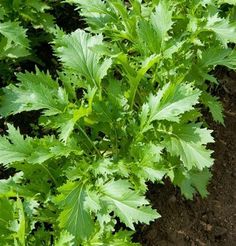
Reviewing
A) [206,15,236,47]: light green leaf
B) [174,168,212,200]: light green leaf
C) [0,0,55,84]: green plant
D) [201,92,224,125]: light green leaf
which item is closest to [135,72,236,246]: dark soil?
[174,168,212,200]: light green leaf

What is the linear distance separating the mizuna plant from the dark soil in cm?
31

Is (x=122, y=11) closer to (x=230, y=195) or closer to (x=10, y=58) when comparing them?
(x=10, y=58)

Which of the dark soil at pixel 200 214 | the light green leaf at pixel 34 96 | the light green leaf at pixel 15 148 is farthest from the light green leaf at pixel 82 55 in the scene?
the dark soil at pixel 200 214

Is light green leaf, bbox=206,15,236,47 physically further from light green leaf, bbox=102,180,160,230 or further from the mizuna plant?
light green leaf, bbox=102,180,160,230

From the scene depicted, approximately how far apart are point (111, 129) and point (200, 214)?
970mm

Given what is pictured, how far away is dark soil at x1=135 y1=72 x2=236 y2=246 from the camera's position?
3357 mm

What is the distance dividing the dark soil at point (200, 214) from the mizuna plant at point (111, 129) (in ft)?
1.03

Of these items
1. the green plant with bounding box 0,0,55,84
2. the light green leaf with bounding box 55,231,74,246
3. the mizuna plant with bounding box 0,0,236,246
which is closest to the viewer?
the light green leaf with bounding box 55,231,74,246

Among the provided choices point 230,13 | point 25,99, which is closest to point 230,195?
point 230,13

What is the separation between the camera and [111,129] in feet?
9.98

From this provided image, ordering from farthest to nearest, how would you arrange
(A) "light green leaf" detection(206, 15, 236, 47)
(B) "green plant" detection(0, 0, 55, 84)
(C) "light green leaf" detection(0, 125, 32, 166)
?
(B) "green plant" detection(0, 0, 55, 84), (A) "light green leaf" detection(206, 15, 236, 47), (C) "light green leaf" detection(0, 125, 32, 166)

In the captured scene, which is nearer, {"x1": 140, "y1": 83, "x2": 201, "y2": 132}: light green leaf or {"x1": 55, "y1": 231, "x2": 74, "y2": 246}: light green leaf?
{"x1": 55, "y1": 231, "x2": 74, "y2": 246}: light green leaf

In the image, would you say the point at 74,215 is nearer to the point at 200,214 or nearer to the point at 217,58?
the point at 200,214

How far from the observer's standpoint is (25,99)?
2.94 meters
